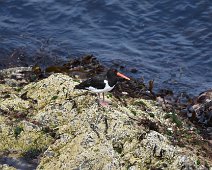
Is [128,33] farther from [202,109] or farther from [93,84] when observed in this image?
[93,84]

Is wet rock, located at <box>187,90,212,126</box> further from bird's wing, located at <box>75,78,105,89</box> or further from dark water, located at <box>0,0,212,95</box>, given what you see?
bird's wing, located at <box>75,78,105,89</box>

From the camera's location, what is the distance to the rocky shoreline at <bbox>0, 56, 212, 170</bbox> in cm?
953

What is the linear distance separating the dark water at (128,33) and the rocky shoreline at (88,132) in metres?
5.97

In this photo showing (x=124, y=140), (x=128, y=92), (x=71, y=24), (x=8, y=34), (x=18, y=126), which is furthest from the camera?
(x=71, y=24)

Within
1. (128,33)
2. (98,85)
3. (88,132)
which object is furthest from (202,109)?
(128,33)

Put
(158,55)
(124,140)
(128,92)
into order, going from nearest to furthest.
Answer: (124,140)
(128,92)
(158,55)

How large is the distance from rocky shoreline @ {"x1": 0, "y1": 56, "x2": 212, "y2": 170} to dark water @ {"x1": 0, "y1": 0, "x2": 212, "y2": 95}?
597 cm

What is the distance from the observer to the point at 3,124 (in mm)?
10727

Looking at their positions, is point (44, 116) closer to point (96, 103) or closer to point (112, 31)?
point (96, 103)

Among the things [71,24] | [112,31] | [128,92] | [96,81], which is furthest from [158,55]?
[96,81]

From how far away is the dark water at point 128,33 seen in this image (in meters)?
18.6

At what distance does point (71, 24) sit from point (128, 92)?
1050 cm

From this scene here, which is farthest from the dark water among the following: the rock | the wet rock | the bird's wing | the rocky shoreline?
the bird's wing

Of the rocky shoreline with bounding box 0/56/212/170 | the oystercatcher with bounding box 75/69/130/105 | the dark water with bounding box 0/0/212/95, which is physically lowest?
the dark water with bounding box 0/0/212/95
